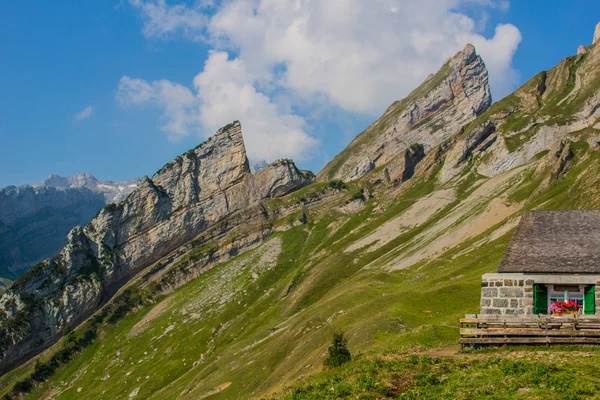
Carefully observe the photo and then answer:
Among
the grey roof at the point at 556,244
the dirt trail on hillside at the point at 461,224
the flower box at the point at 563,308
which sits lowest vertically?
the flower box at the point at 563,308

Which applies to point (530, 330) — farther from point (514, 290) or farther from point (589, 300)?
point (589, 300)

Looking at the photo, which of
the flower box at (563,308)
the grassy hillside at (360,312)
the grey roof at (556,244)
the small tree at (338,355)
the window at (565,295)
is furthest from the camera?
the grassy hillside at (360,312)

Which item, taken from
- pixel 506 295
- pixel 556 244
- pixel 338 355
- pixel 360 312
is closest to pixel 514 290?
pixel 506 295

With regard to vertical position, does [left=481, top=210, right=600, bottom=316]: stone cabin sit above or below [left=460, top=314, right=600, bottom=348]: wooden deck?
above

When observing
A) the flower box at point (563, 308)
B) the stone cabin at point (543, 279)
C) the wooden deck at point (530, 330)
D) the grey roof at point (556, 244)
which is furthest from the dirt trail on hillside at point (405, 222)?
the wooden deck at point (530, 330)

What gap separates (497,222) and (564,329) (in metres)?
122

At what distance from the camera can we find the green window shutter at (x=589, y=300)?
113 ft

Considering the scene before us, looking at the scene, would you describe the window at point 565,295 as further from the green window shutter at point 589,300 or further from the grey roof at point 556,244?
the grey roof at point 556,244

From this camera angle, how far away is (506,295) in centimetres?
3466

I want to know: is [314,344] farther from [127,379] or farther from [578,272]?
[127,379]

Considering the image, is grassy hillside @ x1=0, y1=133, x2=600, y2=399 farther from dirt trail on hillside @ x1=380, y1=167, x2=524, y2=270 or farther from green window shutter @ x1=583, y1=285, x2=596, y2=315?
green window shutter @ x1=583, y1=285, x2=596, y2=315

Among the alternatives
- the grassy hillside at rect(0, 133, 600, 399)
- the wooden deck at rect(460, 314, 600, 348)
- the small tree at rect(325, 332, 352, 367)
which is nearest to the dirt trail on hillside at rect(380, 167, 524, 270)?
the grassy hillside at rect(0, 133, 600, 399)

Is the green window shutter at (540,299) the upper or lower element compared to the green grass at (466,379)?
upper

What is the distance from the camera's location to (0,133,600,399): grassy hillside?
54281 millimetres
